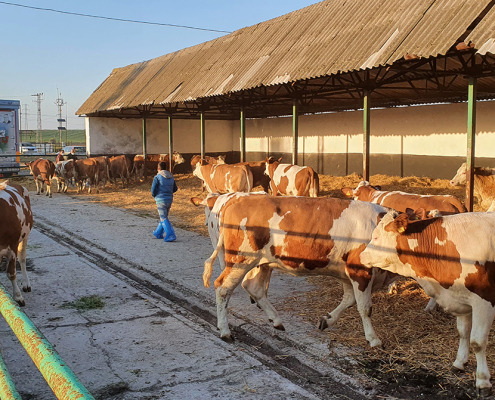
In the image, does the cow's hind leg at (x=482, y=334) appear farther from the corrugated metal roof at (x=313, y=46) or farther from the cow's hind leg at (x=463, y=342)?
the corrugated metal roof at (x=313, y=46)

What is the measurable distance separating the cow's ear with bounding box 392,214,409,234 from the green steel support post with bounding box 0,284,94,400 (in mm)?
3199

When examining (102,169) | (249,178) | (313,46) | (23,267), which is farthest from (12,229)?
(102,169)

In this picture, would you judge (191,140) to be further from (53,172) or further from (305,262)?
(305,262)

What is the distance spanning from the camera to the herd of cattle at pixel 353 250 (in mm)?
3846

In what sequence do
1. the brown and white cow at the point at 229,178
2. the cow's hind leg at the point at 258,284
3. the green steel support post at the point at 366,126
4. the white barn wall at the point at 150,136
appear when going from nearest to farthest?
1. the cow's hind leg at the point at 258,284
2. the green steel support post at the point at 366,126
3. the brown and white cow at the point at 229,178
4. the white barn wall at the point at 150,136

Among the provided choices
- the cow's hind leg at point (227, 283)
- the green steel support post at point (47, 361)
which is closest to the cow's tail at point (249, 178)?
the cow's hind leg at point (227, 283)

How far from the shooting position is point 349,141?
22344mm

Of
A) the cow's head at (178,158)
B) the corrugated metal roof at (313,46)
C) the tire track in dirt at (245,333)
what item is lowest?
the tire track in dirt at (245,333)

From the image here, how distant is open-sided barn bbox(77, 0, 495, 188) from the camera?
10250mm

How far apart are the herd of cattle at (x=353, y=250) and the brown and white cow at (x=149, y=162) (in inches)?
708

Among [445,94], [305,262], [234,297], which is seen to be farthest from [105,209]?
[445,94]

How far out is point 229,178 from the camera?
15.1 metres

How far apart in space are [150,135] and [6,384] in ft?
88.6

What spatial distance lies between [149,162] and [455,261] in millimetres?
22839
